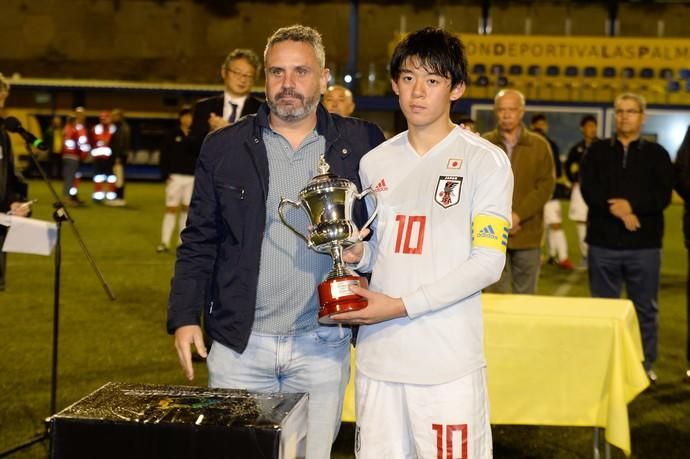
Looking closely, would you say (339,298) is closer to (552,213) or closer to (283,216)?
(283,216)

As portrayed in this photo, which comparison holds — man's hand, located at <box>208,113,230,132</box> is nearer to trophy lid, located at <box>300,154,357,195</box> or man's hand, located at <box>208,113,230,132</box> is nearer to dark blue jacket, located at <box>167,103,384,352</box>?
dark blue jacket, located at <box>167,103,384,352</box>

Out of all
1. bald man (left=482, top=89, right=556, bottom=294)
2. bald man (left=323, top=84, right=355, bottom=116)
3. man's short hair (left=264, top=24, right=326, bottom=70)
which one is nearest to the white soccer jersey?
man's short hair (left=264, top=24, right=326, bottom=70)

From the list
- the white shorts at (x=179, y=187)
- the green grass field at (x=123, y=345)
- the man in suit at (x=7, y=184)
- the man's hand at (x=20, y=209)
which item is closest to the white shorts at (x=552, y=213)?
the green grass field at (x=123, y=345)

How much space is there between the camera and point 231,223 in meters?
3.08

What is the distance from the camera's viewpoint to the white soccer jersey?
2633mm

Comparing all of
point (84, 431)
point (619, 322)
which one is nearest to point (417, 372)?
point (84, 431)

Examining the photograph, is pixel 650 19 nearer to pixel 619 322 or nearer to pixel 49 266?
pixel 49 266

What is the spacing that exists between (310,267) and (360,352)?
390mm

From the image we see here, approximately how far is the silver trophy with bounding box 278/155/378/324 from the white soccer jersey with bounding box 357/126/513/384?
0.36ft

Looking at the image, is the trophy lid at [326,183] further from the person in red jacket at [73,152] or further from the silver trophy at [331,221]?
the person in red jacket at [73,152]

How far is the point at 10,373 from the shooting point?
6652 mm

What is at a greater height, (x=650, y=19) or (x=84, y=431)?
(x=650, y=19)

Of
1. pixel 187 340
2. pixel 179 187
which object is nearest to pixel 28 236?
pixel 187 340

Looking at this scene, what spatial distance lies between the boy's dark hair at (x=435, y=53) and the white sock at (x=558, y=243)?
33.0 ft
